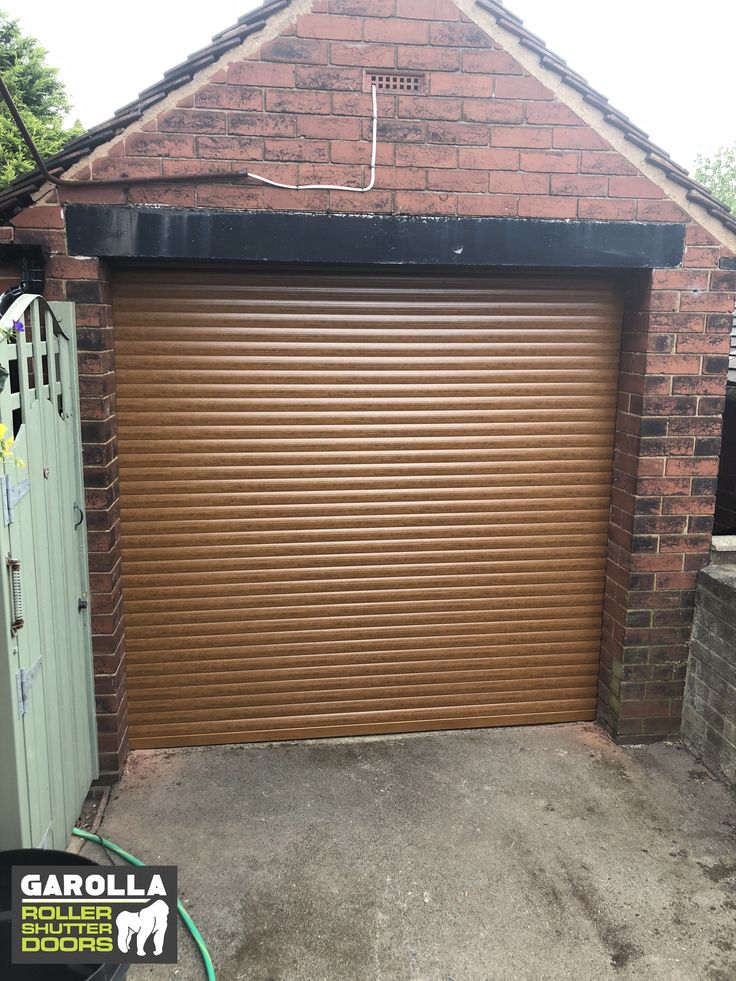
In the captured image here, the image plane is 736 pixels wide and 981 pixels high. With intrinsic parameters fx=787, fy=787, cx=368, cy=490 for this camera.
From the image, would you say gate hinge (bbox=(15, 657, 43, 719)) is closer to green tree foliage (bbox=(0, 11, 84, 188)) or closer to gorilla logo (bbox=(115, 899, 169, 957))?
gorilla logo (bbox=(115, 899, 169, 957))

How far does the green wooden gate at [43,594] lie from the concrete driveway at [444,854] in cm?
68

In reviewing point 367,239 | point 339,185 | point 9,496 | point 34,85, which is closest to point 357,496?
point 367,239

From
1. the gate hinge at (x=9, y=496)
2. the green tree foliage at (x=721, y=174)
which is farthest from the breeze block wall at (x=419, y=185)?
the green tree foliage at (x=721, y=174)

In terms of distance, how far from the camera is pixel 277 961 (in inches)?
145

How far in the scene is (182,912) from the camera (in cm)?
394

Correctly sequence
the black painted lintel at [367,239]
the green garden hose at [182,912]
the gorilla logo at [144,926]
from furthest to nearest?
the black painted lintel at [367,239] < the green garden hose at [182,912] < the gorilla logo at [144,926]

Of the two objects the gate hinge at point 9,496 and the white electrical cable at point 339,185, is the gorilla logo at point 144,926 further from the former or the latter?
the white electrical cable at point 339,185

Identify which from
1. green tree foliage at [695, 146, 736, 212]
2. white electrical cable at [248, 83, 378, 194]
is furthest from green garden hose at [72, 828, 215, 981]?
green tree foliage at [695, 146, 736, 212]

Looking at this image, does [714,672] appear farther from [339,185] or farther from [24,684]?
[24,684]

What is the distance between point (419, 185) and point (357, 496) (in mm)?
2055

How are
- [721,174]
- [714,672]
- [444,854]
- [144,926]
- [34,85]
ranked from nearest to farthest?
[144,926] < [444,854] < [714,672] < [34,85] < [721,174]

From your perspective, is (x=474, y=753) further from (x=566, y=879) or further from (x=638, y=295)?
(x=638, y=295)

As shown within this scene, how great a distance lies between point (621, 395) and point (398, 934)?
3683 millimetres

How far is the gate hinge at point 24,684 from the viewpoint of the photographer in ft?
11.5
